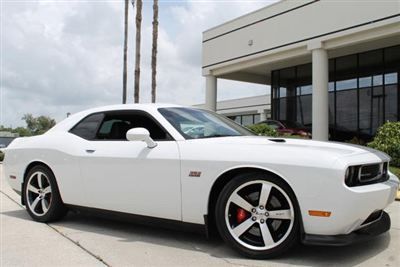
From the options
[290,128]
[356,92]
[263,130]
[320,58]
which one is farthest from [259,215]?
[356,92]

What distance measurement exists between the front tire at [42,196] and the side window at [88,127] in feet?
2.11

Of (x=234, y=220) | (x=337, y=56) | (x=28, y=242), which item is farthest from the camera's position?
(x=337, y=56)

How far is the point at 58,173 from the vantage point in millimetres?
5410

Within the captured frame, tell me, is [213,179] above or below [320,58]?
below

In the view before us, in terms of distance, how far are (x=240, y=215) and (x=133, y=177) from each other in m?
1.28

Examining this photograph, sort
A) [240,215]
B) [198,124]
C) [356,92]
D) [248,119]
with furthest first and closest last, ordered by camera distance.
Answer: [248,119] < [356,92] < [198,124] < [240,215]

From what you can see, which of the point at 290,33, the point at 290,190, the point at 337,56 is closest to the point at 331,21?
the point at 290,33

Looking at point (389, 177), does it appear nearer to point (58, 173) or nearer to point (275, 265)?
point (275, 265)

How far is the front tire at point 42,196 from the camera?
549cm

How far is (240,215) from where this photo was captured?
13.2 ft

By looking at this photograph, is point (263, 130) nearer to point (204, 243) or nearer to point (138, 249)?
point (204, 243)

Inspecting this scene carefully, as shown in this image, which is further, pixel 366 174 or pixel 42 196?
pixel 42 196

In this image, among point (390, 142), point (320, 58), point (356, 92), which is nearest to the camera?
point (390, 142)

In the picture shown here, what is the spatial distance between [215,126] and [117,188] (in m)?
1.28
